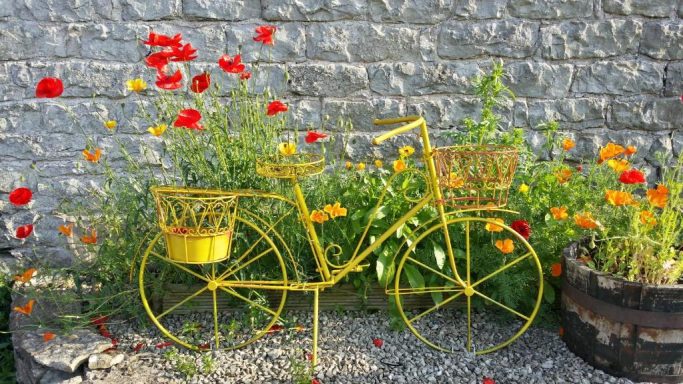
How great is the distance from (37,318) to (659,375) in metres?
2.97

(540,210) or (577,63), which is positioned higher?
(577,63)

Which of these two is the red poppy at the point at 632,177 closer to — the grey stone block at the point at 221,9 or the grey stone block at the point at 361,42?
the grey stone block at the point at 361,42

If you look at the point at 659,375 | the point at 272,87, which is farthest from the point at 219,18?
the point at 659,375

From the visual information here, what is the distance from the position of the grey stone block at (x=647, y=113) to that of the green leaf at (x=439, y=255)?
1.60 m

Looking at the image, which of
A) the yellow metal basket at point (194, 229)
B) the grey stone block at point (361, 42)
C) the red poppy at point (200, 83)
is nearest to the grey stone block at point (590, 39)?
the grey stone block at point (361, 42)

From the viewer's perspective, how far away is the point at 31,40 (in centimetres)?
372

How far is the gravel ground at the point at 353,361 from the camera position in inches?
110

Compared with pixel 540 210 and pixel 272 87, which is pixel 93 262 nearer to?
pixel 272 87

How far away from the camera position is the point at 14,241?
4035mm

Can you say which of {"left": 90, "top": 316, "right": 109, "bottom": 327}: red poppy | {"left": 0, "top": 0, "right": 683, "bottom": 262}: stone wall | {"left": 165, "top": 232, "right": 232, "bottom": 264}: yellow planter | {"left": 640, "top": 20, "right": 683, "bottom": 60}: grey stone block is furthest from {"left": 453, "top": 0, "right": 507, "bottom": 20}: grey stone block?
{"left": 90, "top": 316, "right": 109, "bottom": 327}: red poppy

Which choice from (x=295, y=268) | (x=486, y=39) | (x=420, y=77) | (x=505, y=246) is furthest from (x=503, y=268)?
(x=486, y=39)

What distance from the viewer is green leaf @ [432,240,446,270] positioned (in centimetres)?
317

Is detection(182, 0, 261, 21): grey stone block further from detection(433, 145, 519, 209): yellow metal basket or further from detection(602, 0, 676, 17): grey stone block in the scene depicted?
detection(602, 0, 676, 17): grey stone block

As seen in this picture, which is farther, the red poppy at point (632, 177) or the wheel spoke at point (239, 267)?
the wheel spoke at point (239, 267)
